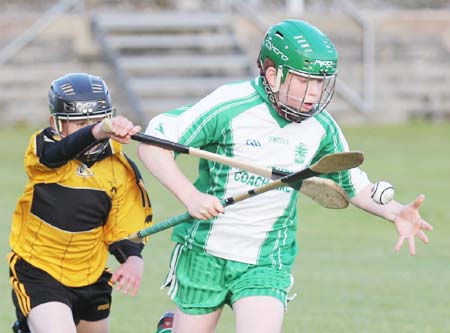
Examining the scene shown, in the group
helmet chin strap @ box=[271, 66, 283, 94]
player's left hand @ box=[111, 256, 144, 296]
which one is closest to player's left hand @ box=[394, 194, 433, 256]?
helmet chin strap @ box=[271, 66, 283, 94]

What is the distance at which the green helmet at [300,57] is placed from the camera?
5.74m

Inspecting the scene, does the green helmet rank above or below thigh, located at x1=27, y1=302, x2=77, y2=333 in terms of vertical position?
above

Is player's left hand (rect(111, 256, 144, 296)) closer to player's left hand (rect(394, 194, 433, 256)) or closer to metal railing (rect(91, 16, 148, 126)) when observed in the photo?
player's left hand (rect(394, 194, 433, 256))

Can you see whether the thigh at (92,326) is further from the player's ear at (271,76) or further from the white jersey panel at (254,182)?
the player's ear at (271,76)

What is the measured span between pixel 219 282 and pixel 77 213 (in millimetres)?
886

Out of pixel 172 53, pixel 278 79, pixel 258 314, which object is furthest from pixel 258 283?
pixel 172 53

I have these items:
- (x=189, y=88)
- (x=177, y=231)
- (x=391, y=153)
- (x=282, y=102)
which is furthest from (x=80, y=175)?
(x=189, y=88)

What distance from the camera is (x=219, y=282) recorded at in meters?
5.95

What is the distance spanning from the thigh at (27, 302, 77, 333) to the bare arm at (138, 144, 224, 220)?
99cm

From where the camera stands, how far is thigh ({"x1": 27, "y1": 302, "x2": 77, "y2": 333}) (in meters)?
6.09

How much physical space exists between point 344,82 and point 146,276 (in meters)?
14.3

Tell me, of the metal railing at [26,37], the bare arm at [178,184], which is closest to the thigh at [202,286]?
the bare arm at [178,184]

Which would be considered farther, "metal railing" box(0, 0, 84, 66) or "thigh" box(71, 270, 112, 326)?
"metal railing" box(0, 0, 84, 66)

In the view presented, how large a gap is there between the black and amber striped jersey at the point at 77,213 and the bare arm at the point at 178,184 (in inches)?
27.3
